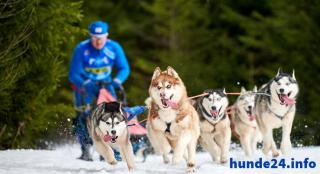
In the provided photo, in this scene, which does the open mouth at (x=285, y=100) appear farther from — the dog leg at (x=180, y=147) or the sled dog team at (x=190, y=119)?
the dog leg at (x=180, y=147)

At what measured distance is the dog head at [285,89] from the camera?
1249cm

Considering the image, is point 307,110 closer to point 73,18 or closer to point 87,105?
point 73,18

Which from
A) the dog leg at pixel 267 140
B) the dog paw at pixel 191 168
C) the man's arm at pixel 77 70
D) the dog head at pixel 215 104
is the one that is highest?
the man's arm at pixel 77 70

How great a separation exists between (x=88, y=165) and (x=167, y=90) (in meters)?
1.99

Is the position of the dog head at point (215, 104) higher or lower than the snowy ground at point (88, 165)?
higher

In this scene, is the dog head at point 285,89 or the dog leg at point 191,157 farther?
the dog head at point 285,89

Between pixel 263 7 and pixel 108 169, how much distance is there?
2248 centimetres

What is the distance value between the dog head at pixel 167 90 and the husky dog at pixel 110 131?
0.42 metres

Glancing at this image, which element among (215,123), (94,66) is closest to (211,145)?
(215,123)

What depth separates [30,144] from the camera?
1777cm

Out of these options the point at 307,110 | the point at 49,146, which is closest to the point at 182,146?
the point at 49,146

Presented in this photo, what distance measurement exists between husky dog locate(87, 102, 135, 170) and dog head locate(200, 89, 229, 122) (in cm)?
117

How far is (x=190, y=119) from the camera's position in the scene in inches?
474

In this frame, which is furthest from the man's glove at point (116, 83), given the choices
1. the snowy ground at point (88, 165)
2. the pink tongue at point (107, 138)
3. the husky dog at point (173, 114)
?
the pink tongue at point (107, 138)
